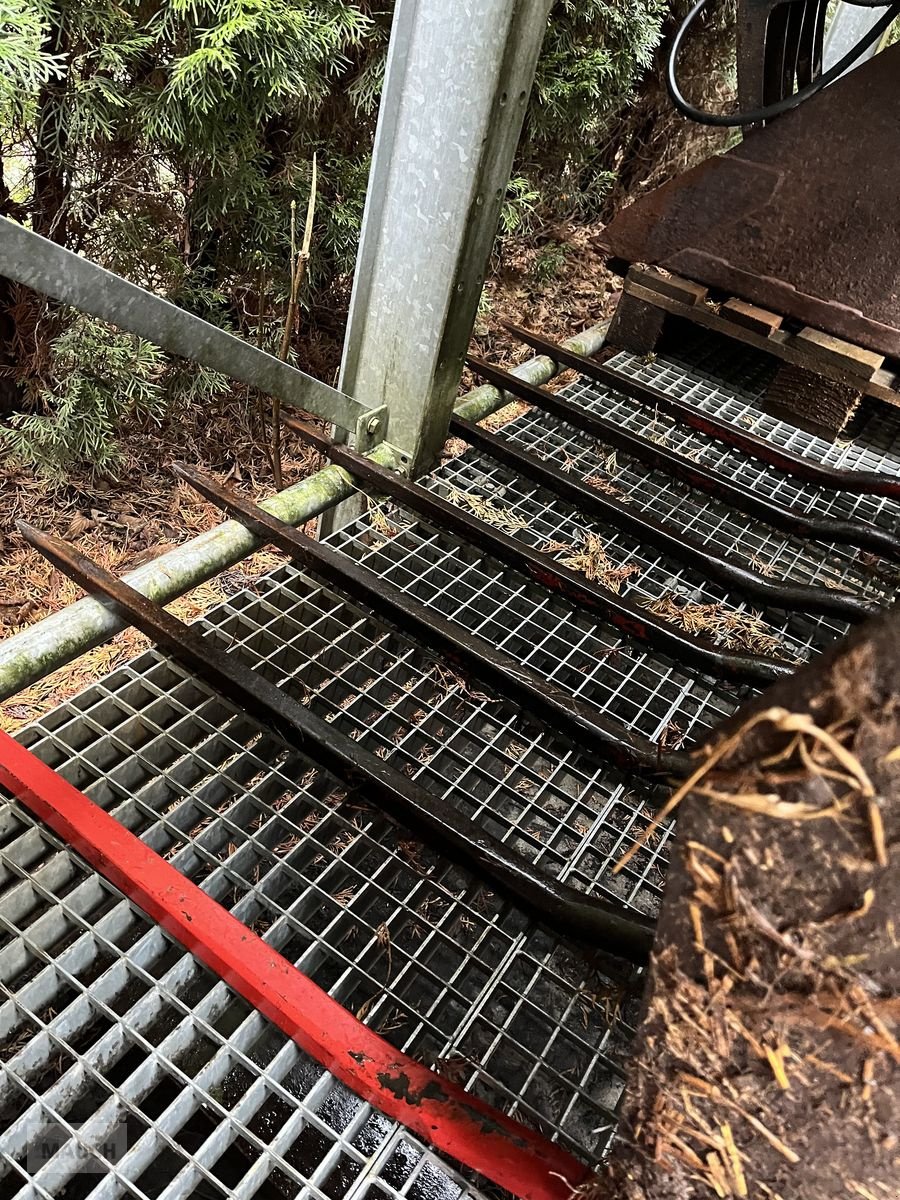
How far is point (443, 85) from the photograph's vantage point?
7.61 feet

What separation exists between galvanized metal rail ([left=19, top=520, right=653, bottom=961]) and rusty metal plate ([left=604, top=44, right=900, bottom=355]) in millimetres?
2939

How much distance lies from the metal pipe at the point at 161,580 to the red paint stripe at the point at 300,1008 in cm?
29

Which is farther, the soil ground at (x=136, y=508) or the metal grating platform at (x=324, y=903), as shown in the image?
the soil ground at (x=136, y=508)

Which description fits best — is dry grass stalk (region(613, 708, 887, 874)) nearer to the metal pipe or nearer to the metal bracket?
the metal pipe

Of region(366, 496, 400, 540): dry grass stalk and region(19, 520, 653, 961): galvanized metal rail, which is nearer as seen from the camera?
region(19, 520, 653, 961): galvanized metal rail

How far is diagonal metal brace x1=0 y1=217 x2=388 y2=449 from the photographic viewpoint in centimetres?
166

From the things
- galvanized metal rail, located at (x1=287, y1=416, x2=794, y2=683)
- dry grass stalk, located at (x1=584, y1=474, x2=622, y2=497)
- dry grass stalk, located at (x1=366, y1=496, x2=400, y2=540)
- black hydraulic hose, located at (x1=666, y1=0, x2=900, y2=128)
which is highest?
black hydraulic hose, located at (x1=666, y1=0, x2=900, y2=128)

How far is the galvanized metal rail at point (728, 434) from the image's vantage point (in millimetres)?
3393

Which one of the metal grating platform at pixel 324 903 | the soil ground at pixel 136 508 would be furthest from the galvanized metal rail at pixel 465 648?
the soil ground at pixel 136 508

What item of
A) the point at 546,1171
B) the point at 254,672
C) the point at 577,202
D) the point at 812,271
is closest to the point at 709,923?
the point at 546,1171

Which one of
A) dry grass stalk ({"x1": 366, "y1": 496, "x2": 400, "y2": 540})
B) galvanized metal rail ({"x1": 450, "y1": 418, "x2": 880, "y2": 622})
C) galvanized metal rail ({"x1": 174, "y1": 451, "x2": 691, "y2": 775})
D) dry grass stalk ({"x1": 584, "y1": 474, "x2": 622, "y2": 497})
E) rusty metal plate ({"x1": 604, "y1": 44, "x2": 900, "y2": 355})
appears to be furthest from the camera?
rusty metal plate ({"x1": 604, "y1": 44, "x2": 900, "y2": 355})

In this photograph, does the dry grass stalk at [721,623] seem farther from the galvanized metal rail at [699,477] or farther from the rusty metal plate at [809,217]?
the rusty metal plate at [809,217]

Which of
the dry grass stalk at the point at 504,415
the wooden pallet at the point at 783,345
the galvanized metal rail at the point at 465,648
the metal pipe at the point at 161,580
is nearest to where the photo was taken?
the metal pipe at the point at 161,580

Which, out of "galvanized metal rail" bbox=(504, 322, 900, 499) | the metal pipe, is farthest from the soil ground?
"galvanized metal rail" bbox=(504, 322, 900, 499)
